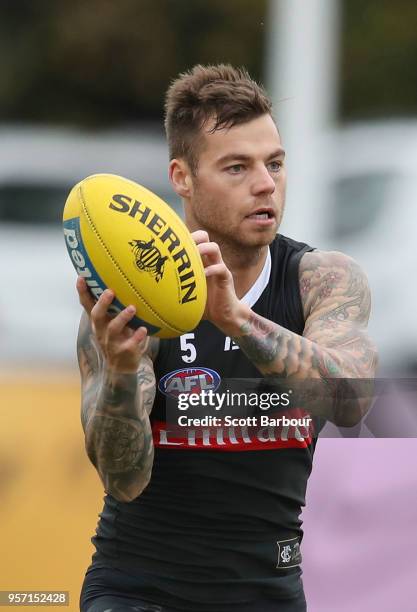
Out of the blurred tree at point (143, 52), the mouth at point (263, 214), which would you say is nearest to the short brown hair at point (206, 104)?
the mouth at point (263, 214)

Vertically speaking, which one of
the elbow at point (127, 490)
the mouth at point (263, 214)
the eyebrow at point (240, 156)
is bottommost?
the elbow at point (127, 490)

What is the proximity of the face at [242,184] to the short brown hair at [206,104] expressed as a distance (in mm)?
37

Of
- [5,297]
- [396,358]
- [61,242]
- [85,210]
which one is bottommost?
[85,210]

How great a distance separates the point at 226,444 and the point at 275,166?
89 cm

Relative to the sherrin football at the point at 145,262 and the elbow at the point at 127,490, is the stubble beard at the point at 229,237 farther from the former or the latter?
the elbow at the point at 127,490

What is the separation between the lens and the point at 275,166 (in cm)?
345

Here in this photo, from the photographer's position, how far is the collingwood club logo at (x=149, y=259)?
2791mm

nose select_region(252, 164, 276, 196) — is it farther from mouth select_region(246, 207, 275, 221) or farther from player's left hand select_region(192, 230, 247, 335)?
player's left hand select_region(192, 230, 247, 335)

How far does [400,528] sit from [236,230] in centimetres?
195

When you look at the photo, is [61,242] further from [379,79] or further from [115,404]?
[115,404]

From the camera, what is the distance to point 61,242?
7352 mm

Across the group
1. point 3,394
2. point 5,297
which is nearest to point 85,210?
point 3,394

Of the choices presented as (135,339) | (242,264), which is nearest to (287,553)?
(242,264)

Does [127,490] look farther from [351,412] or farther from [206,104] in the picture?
[206,104]
